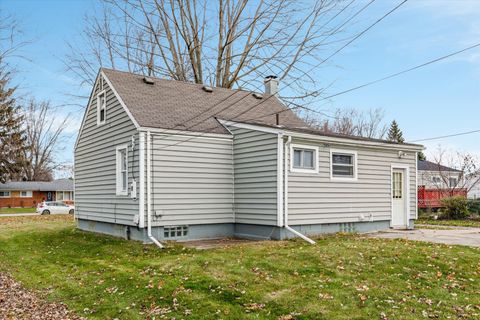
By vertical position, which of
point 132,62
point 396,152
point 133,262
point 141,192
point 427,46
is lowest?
point 133,262

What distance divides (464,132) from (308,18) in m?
10.6

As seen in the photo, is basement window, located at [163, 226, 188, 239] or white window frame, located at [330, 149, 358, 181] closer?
basement window, located at [163, 226, 188, 239]

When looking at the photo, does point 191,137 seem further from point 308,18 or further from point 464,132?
point 308,18

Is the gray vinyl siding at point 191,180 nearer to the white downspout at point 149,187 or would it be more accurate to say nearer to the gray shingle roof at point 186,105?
the white downspout at point 149,187

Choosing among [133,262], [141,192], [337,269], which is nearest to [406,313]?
[337,269]

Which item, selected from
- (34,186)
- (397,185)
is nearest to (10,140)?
(34,186)

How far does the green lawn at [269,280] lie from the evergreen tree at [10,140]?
36.0 metres

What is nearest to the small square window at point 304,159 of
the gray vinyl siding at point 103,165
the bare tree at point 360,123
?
the gray vinyl siding at point 103,165

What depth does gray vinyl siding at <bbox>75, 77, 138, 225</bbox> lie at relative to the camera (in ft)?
44.2

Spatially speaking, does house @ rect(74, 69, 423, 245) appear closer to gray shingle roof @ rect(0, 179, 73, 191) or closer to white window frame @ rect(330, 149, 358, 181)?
white window frame @ rect(330, 149, 358, 181)

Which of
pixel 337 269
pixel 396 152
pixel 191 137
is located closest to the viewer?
pixel 337 269

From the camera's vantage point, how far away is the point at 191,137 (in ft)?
44.6

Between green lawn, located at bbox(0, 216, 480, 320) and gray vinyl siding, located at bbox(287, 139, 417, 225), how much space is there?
64.3 inches

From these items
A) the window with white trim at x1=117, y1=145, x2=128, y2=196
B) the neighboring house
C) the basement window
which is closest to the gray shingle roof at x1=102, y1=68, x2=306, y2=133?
the window with white trim at x1=117, y1=145, x2=128, y2=196
